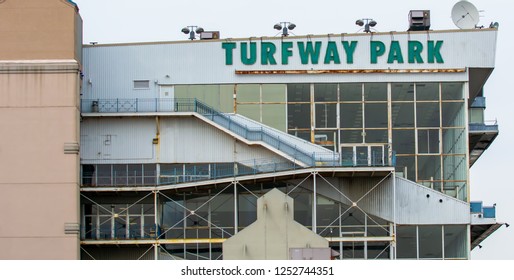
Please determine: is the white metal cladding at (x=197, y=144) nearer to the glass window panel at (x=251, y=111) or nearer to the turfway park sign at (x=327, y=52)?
the glass window panel at (x=251, y=111)

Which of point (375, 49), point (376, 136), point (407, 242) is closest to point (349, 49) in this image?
point (375, 49)

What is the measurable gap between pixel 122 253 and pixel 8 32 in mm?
16299

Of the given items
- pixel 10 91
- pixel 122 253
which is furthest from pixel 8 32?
pixel 122 253

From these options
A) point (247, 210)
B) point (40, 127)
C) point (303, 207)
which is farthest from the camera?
point (247, 210)

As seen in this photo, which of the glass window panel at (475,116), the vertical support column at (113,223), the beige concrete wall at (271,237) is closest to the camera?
the beige concrete wall at (271,237)

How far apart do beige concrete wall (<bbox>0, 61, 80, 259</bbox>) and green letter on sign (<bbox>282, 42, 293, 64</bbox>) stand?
14568mm

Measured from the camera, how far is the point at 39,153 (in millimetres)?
90000

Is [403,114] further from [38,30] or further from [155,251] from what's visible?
[38,30]

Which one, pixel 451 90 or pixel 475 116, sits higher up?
pixel 451 90

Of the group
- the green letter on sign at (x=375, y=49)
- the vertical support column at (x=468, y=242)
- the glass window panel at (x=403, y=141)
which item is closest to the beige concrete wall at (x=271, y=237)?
the vertical support column at (x=468, y=242)

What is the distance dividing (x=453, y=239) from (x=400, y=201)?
447 cm

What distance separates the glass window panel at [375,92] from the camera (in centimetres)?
9575

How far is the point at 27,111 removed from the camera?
3546 inches

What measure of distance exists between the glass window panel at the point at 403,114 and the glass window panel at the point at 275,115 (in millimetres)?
7464
